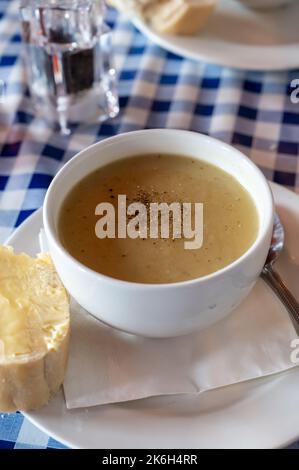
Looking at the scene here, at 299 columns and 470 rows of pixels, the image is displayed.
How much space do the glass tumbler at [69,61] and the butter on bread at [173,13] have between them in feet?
0.38

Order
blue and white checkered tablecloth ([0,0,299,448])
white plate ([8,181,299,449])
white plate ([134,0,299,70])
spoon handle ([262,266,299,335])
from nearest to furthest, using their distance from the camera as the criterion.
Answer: white plate ([8,181,299,449])
spoon handle ([262,266,299,335])
blue and white checkered tablecloth ([0,0,299,448])
white plate ([134,0,299,70])

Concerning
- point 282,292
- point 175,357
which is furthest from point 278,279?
point 175,357

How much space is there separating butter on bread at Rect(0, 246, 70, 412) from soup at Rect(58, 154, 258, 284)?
7 cm

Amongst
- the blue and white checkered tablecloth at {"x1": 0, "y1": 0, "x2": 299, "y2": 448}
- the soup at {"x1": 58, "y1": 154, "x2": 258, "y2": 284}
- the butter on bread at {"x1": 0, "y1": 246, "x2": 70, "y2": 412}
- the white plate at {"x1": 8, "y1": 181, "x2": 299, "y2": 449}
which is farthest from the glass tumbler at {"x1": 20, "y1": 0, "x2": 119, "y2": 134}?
the white plate at {"x1": 8, "y1": 181, "x2": 299, "y2": 449}

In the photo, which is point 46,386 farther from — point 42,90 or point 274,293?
point 42,90

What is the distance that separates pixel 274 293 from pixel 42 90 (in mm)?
748

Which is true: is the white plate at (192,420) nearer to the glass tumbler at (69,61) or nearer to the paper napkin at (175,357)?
the paper napkin at (175,357)

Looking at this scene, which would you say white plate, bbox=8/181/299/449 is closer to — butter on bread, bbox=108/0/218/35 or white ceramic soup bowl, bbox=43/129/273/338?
white ceramic soup bowl, bbox=43/129/273/338

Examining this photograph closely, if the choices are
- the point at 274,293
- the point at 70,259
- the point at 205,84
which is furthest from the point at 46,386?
the point at 205,84

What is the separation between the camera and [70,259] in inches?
30.9

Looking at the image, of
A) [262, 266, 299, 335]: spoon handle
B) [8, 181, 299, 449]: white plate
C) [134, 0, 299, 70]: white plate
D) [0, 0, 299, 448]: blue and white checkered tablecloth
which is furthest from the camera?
[134, 0, 299, 70]: white plate

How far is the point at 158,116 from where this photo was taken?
139 cm

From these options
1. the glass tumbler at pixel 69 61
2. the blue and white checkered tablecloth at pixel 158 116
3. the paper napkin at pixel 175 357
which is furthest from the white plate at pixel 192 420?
the glass tumbler at pixel 69 61

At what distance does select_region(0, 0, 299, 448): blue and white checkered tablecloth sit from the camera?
4.12 ft
